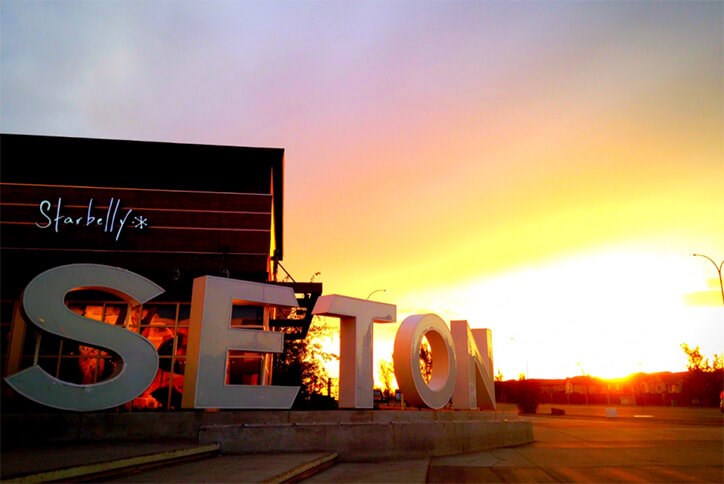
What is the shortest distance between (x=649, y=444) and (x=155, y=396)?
58.0 feet

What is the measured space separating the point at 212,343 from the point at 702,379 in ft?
213

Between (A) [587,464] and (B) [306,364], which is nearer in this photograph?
(A) [587,464]

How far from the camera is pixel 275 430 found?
12.3 metres

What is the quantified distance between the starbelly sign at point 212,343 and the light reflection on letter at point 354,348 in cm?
3

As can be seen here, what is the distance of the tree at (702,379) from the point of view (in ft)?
193

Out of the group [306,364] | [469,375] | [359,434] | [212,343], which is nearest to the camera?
[212,343]

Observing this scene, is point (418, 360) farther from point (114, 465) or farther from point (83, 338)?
point (114, 465)

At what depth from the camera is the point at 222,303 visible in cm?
1333

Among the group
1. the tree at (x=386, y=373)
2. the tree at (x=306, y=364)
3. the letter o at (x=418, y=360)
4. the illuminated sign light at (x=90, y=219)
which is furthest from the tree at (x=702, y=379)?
the illuminated sign light at (x=90, y=219)

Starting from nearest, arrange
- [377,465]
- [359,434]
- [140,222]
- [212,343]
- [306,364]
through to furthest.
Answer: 1. [377,465]
2. [212,343]
3. [359,434]
4. [140,222]
5. [306,364]

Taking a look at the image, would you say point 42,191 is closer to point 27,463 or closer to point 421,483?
point 27,463

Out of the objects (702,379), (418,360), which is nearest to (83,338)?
(418,360)

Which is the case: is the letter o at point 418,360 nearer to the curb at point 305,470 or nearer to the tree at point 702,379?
the curb at point 305,470

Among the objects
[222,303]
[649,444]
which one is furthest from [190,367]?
[649,444]
